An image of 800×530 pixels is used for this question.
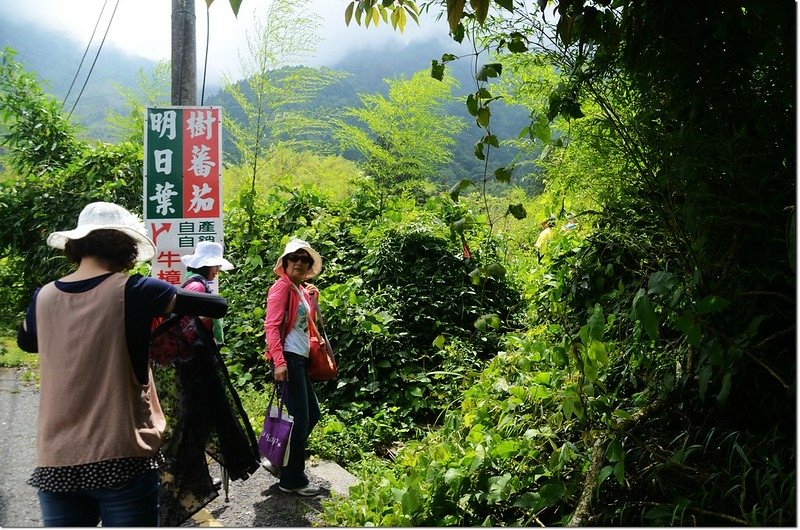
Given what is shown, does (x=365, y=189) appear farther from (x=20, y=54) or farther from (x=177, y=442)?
(x=177, y=442)

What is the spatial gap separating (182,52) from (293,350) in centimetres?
257

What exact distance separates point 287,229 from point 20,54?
4.71m

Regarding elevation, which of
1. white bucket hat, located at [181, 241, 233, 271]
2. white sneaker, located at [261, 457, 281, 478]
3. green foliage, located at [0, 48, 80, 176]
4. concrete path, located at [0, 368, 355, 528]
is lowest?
concrete path, located at [0, 368, 355, 528]

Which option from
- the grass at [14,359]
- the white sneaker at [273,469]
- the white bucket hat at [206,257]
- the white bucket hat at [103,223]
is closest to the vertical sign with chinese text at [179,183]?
the white bucket hat at [206,257]

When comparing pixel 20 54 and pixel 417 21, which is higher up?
pixel 20 54

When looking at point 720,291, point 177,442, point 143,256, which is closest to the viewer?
point 720,291

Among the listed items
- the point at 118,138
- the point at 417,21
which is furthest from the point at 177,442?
the point at 118,138

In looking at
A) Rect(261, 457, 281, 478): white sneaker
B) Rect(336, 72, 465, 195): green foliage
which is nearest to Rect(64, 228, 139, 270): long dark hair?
Rect(261, 457, 281, 478): white sneaker

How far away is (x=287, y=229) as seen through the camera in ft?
26.5

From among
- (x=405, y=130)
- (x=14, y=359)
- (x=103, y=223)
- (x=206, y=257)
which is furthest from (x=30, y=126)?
(x=103, y=223)

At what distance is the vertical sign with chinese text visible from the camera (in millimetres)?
4484

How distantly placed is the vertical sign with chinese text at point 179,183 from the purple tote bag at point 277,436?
51.2 inches

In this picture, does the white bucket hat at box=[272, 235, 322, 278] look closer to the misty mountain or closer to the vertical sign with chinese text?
the vertical sign with chinese text

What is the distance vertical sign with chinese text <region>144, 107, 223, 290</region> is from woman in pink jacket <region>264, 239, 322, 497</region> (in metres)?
0.87
